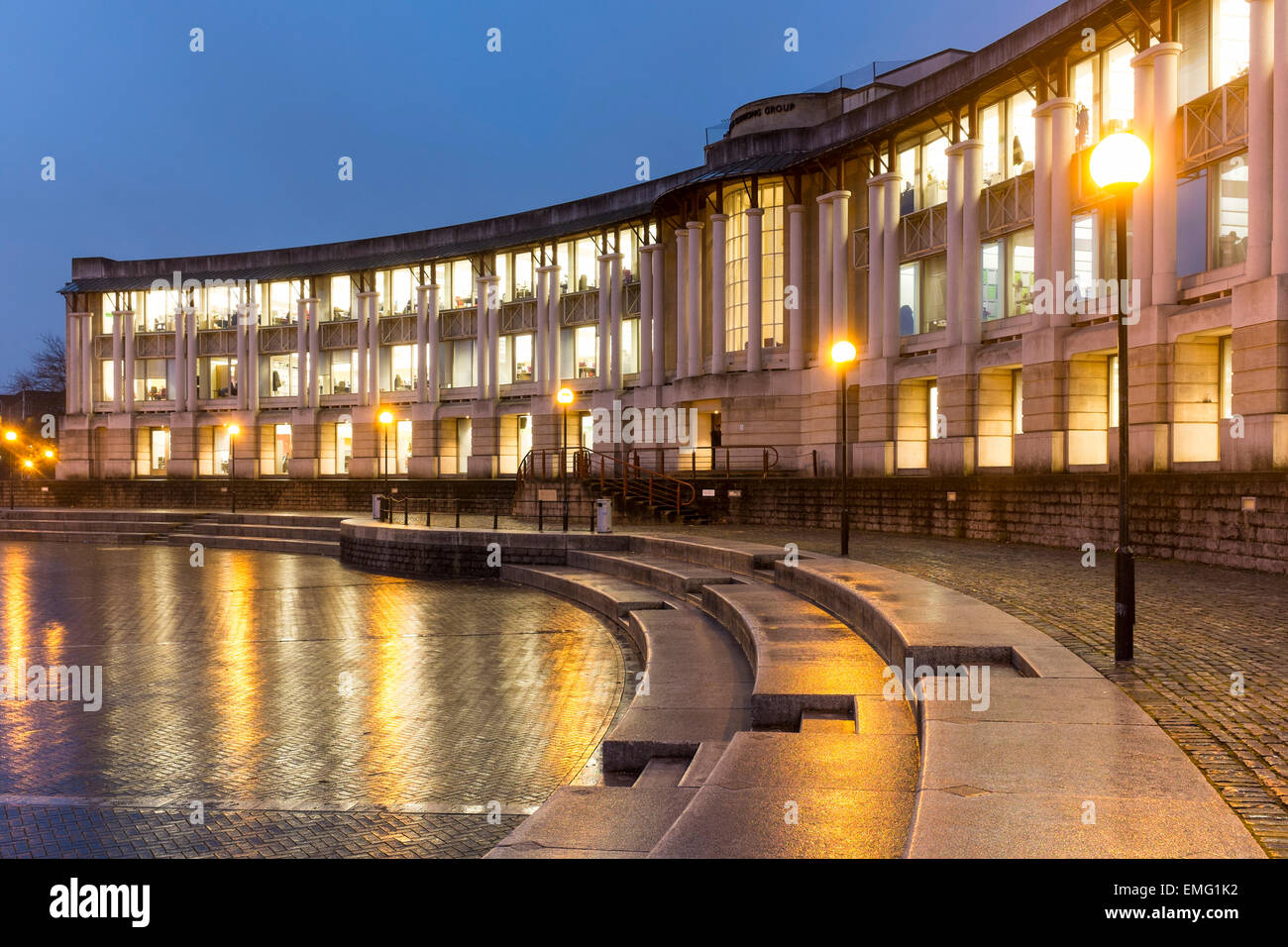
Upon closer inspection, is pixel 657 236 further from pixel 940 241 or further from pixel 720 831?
pixel 720 831

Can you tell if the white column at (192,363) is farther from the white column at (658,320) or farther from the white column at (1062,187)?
the white column at (1062,187)

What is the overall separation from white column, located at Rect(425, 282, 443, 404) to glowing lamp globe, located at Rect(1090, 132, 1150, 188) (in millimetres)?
43494

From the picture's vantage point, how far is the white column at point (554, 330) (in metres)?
45.2

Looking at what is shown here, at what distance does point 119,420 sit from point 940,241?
4844 centimetres

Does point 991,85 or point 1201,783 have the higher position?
point 991,85

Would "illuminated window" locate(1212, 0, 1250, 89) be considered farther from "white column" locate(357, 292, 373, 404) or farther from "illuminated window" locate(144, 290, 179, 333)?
"illuminated window" locate(144, 290, 179, 333)

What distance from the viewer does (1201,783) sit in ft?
16.0

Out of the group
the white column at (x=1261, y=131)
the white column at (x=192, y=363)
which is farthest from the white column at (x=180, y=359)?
the white column at (x=1261, y=131)

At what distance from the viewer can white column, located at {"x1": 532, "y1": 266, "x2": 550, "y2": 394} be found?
45875 millimetres

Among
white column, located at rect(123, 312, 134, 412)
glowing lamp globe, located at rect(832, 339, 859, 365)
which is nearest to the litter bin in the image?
glowing lamp globe, located at rect(832, 339, 859, 365)

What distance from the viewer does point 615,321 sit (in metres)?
43.2

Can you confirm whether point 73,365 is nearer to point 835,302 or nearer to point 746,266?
point 746,266

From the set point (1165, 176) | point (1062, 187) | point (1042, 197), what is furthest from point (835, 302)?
point (1165, 176)
